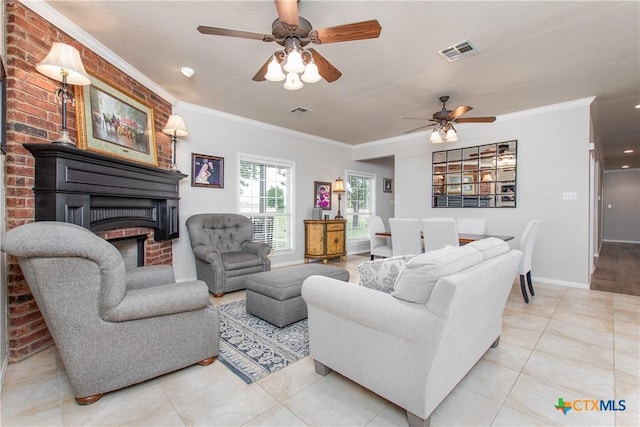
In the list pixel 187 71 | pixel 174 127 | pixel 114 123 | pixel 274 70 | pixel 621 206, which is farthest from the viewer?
pixel 621 206

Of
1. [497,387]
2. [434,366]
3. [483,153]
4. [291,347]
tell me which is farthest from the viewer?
[483,153]

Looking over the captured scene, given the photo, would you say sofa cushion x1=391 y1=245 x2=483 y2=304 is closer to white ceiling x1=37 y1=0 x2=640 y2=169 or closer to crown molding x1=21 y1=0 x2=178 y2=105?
white ceiling x1=37 y1=0 x2=640 y2=169

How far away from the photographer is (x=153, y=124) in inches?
133

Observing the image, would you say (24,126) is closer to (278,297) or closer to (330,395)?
(278,297)

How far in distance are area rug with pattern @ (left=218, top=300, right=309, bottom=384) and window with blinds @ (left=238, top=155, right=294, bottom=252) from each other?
2267 millimetres

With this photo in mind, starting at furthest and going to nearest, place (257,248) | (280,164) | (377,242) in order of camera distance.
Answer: (280,164) < (377,242) < (257,248)

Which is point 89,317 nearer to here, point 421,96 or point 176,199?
point 176,199

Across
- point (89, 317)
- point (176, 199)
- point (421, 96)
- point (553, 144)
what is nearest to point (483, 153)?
point (553, 144)

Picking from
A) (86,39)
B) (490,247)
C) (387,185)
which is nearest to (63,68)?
(86,39)

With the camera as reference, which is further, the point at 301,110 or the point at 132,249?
the point at 301,110

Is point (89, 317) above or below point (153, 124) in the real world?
below

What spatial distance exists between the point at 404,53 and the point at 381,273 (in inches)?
85.5

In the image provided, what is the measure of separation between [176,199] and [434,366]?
3.41 meters

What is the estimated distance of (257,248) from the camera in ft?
13.0
